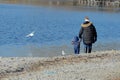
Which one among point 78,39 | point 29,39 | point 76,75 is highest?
point 76,75

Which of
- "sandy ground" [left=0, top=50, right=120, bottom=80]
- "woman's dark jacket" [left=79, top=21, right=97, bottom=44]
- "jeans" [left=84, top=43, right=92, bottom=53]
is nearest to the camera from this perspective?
"sandy ground" [left=0, top=50, right=120, bottom=80]

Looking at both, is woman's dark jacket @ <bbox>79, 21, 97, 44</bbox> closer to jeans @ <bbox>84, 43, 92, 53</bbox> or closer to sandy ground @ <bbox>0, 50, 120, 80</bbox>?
jeans @ <bbox>84, 43, 92, 53</bbox>

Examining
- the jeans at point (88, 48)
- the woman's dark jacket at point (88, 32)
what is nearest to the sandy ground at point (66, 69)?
the woman's dark jacket at point (88, 32)

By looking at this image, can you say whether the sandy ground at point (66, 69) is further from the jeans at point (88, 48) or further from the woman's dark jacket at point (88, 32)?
the jeans at point (88, 48)

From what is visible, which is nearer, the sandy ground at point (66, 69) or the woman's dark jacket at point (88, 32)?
the sandy ground at point (66, 69)

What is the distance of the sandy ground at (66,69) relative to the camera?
11.9 metres

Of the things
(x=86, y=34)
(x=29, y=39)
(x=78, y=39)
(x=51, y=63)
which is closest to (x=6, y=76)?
(x=51, y=63)

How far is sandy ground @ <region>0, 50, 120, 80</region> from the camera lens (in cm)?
1185

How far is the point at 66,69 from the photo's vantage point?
1327 cm

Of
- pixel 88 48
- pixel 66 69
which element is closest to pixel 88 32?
pixel 88 48

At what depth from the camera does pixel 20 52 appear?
24.0 m

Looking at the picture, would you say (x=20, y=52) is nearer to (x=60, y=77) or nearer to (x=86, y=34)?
(x=86, y=34)

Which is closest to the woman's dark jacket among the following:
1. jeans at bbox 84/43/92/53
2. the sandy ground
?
jeans at bbox 84/43/92/53

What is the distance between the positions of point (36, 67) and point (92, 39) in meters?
4.25
